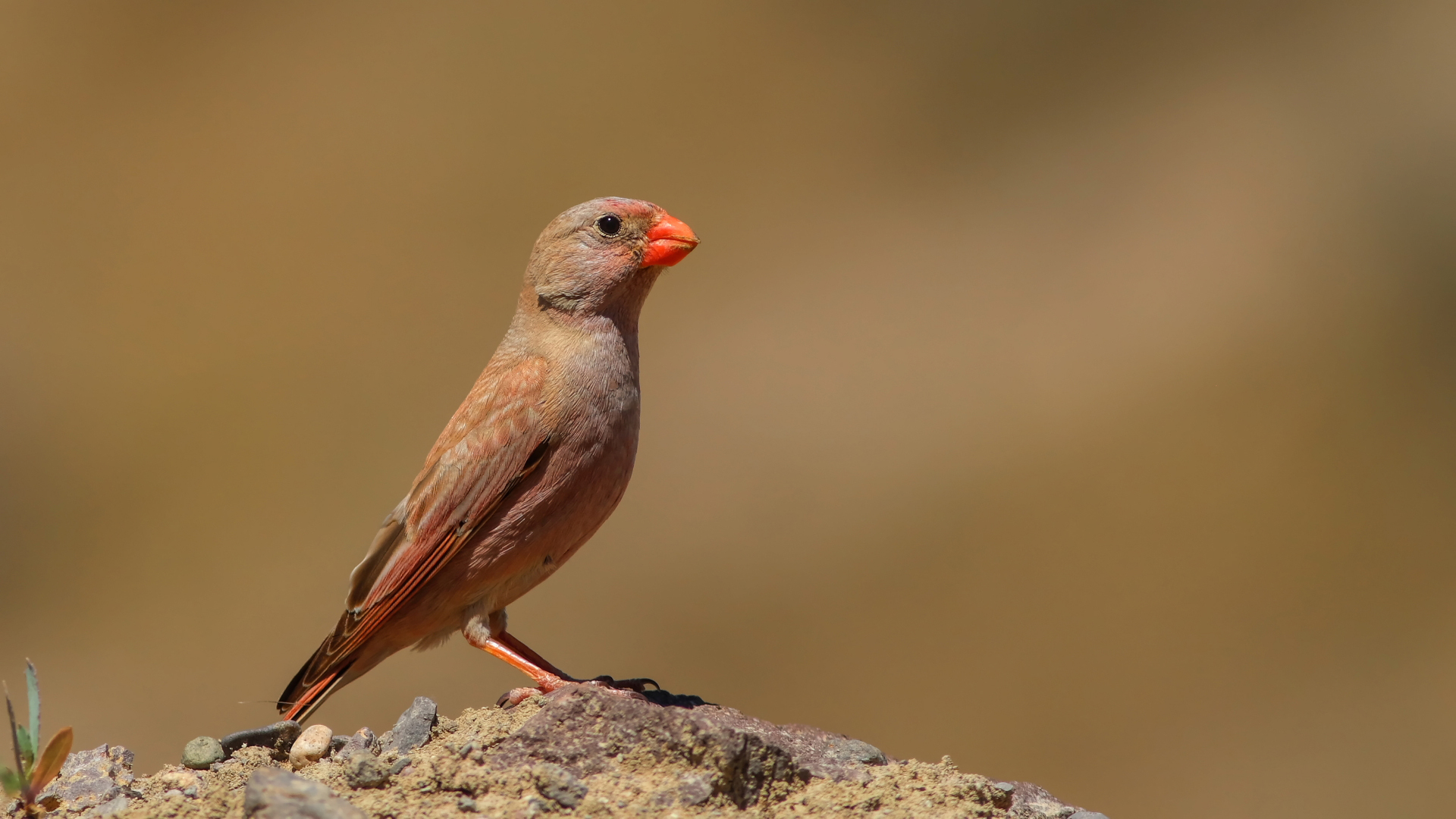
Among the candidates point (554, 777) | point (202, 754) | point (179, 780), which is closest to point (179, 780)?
point (179, 780)

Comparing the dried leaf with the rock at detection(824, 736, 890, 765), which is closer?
the dried leaf

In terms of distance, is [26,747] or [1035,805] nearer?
[26,747]

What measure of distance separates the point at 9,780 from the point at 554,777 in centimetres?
150

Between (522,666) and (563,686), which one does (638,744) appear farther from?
(522,666)

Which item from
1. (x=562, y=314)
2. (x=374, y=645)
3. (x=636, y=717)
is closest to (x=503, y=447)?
(x=562, y=314)

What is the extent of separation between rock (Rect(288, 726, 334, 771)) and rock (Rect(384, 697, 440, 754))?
8.5 inches

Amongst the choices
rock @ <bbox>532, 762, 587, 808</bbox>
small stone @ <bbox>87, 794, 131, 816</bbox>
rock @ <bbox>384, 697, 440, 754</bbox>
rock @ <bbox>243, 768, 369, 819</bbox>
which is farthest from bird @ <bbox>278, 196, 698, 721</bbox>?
rock @ <bbox>243, 768, 369, 819</bbox>

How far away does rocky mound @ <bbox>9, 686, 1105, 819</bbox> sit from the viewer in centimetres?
312

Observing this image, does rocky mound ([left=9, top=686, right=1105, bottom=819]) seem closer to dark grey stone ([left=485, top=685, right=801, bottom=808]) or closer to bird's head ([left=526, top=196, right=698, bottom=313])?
dark grey stone ([left=485, top=685, right=801, bottom=808])

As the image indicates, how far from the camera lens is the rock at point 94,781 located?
11.9 feet

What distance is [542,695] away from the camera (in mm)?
4055

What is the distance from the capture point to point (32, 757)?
329 centimetres

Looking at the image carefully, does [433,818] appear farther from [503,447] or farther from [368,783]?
[503,447]

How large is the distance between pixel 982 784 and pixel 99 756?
118 inches
